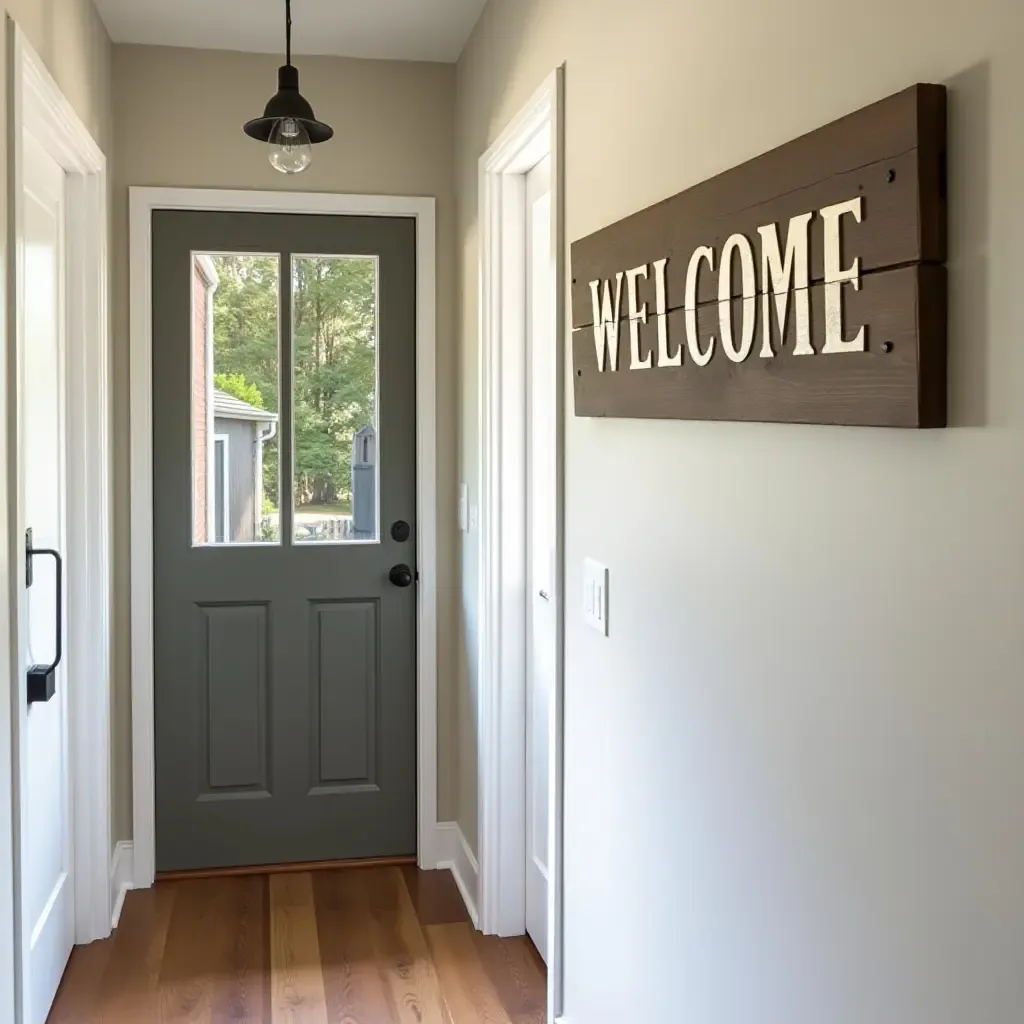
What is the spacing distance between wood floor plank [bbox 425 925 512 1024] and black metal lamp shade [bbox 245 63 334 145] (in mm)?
1971

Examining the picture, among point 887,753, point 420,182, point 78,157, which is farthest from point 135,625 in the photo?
point 887,753

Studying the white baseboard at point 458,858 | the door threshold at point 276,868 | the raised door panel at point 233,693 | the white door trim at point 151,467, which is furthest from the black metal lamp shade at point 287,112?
the door threshold at point 276,868

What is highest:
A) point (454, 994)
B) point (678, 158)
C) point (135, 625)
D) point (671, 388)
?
point (678, 158)

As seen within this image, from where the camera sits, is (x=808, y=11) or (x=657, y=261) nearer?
(x=808, y=11)

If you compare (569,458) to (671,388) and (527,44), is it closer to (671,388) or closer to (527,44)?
(671,388)

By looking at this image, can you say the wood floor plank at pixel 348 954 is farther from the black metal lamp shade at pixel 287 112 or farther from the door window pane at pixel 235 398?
the black metal lamp shade at pixel 287 112

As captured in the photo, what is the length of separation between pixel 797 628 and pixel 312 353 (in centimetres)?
239

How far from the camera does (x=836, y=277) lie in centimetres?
122

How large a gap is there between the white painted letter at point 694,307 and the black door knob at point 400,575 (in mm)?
2084

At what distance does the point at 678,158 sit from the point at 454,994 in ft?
6.53

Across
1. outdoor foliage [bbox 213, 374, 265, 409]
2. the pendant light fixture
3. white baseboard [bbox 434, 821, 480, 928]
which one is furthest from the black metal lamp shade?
white baseboard [bbox 434, 821, 480, 928]

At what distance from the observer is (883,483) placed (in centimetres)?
119

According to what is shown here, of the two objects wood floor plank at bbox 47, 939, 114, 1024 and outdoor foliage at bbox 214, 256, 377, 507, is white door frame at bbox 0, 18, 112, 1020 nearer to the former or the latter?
wood floor plank at bbox 47, 939, 114, 1024

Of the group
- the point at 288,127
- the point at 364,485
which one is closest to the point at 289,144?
the point at 288,127
